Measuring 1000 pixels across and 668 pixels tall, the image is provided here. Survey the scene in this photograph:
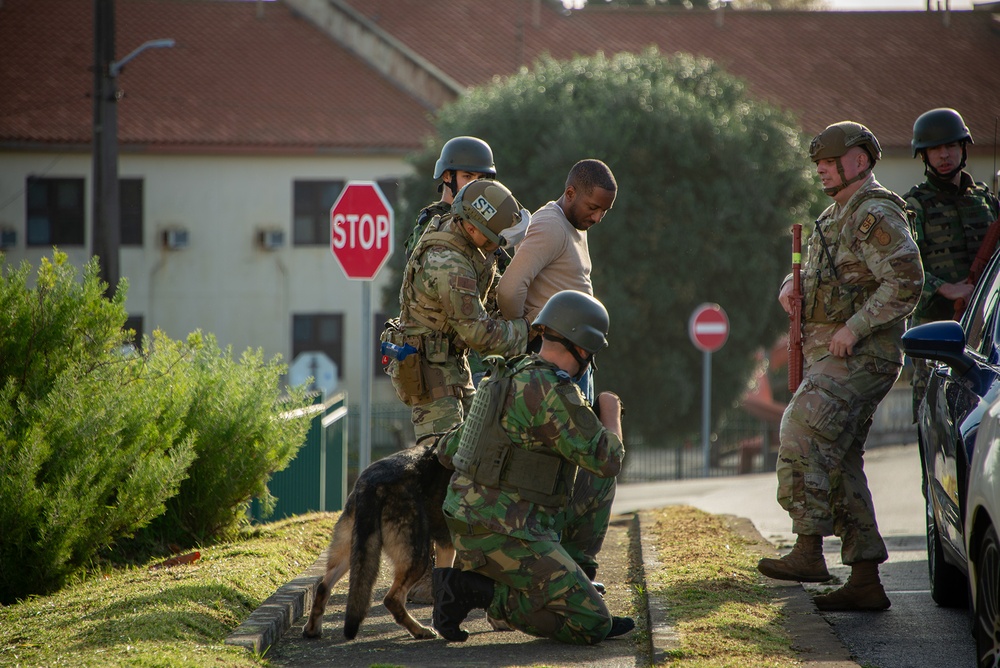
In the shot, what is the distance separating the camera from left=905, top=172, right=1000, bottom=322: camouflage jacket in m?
6.93

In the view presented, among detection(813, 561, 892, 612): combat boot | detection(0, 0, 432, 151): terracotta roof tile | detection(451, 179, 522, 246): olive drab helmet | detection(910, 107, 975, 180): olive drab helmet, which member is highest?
detection(0, 0, 432, 151): terracotta roof tile

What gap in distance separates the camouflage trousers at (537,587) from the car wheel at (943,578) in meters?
1.85

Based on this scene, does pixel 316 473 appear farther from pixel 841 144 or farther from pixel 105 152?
pixel 105 152

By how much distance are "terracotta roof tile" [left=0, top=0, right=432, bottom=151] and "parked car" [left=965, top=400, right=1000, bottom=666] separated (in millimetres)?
27833

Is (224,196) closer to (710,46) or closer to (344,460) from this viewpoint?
(710,46)

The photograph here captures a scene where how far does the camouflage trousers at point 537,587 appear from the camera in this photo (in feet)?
16.5

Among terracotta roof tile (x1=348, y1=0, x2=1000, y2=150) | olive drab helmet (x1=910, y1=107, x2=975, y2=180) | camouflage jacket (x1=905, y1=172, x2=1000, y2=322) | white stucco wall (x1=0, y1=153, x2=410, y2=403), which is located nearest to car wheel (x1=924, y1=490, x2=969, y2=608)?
camouflage jacket (x1=905, y1=172, x2=1000, y2=322)

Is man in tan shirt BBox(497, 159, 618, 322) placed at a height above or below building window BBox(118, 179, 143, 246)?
below

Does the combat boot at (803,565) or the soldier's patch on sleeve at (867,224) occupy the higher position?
the soldier's patch on sleeve at (867,224)

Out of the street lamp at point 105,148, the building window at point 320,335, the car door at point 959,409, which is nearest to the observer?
the car door at point 959,409

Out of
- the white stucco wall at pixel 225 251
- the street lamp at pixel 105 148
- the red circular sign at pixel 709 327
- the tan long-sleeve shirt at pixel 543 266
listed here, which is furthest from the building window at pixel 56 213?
the tan long-sleeve shirt at pixel 543 266

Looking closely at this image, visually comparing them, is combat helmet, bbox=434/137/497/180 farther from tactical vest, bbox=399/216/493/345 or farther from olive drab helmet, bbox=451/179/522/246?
olive drab helmet, bbox=451/179/522/246

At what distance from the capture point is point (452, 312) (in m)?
5.73

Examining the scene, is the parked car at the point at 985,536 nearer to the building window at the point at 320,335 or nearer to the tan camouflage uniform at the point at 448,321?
the tan camouflage uniform at the point at 448,321
